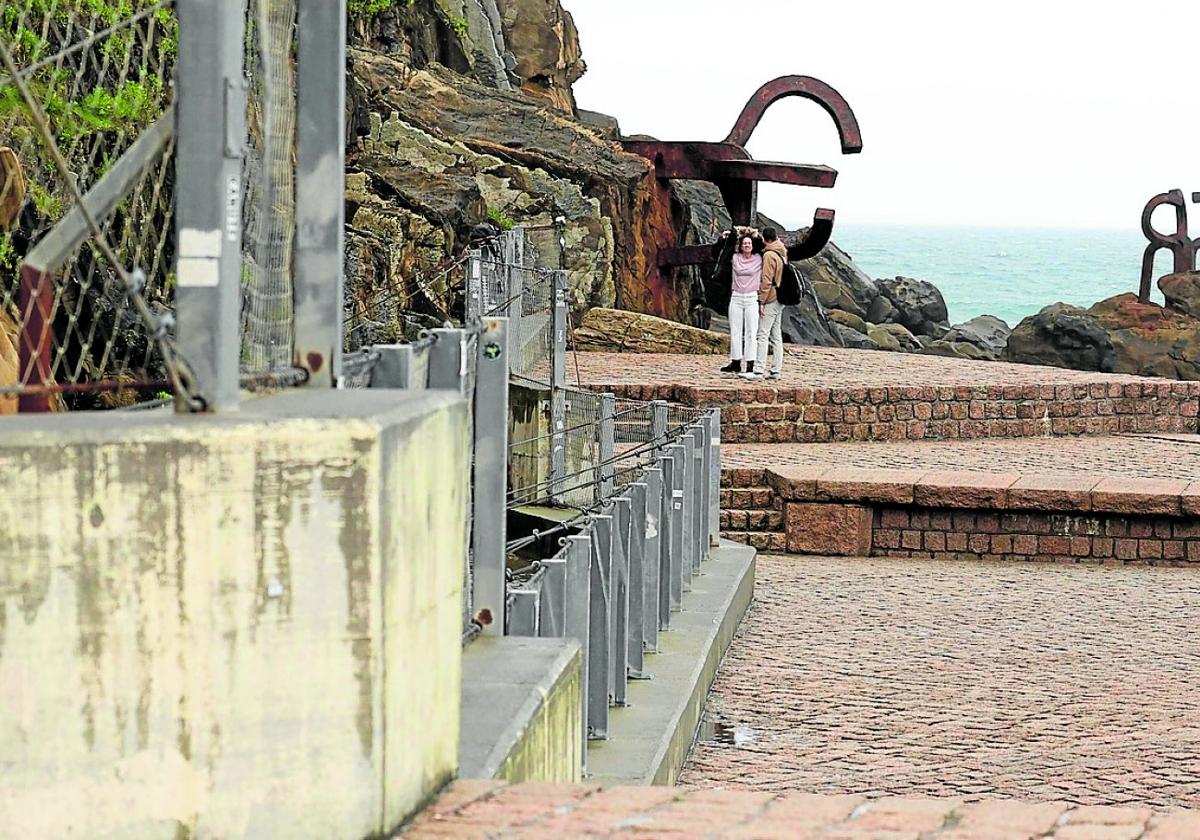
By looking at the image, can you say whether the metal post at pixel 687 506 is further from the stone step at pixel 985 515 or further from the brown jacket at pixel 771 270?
the brown jacket at pixel 771 270

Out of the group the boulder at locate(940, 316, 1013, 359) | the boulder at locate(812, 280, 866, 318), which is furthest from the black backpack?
the boulder at locate(812, 280, 866, 318)

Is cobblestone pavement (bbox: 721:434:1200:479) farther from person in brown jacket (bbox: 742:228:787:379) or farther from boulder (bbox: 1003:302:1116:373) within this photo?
boulder (bbox: 1003:302:1116:373)

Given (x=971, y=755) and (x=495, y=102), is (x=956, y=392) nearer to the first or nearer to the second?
(x=495, y=102)

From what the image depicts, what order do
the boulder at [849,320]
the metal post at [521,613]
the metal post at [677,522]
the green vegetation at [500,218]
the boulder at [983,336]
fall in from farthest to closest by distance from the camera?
the boulder at [983,336], the boulder at [849,320], the green vegetation at [500,218], the metal post at [677,522], the metal post at [521,613]

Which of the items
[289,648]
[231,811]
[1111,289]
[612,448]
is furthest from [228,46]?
[1111,289]

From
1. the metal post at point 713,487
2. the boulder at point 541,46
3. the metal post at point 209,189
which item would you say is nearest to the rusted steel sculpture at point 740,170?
the boulder at point 541,46

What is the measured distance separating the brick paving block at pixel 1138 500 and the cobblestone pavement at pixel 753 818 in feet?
30.9

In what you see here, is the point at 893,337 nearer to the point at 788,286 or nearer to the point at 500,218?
the point at 500,218

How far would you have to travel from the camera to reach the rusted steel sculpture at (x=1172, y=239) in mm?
38062

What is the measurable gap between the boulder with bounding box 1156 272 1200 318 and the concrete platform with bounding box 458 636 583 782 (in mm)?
36516

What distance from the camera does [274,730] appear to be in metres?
2.73

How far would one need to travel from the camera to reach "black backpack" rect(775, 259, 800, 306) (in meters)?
18.1

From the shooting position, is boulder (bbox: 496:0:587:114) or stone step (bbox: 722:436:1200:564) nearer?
stone step (bbox: 722:436:1200:564)

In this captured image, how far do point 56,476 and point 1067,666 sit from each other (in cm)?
683
